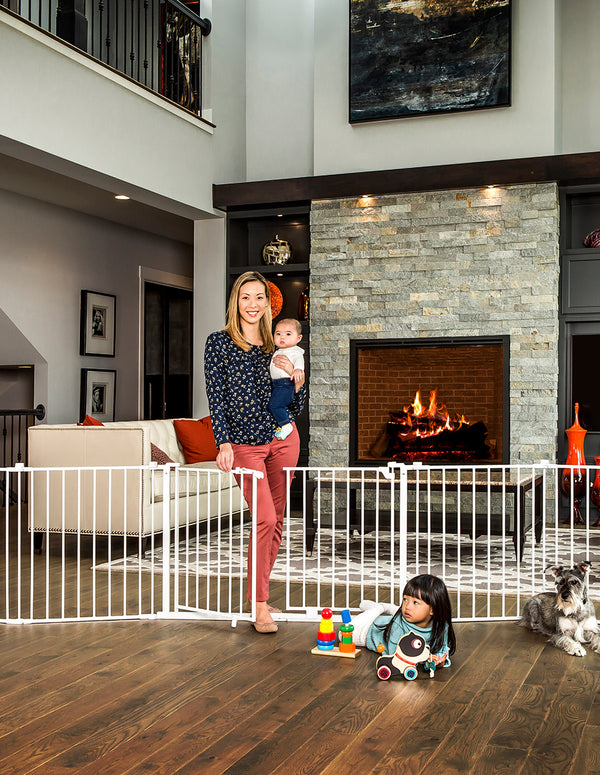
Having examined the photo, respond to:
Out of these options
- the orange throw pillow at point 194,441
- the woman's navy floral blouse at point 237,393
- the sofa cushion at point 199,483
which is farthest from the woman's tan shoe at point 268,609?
the orange throw pillow at point 194,441

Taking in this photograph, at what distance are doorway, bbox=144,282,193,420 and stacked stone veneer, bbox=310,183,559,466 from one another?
2.48 metres

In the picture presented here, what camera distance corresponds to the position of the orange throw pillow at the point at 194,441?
21.6 ft

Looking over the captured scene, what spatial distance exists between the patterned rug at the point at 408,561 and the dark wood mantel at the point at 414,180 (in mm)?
2601

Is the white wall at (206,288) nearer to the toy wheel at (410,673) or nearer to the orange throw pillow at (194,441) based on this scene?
the orange throw pillow at (194,441)

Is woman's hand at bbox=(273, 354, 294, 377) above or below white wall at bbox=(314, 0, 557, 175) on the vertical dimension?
below

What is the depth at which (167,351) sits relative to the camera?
9.51 m

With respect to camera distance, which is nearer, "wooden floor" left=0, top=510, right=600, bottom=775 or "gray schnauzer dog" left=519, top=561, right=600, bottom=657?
"wooden floor" left=0, top=510, right=600, bottom=775

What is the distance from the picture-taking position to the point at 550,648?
11.5ft

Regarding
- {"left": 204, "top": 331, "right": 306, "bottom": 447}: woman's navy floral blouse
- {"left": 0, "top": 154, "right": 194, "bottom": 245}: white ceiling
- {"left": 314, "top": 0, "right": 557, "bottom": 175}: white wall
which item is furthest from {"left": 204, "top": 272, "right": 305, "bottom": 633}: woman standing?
{"left": 314, "top": 0, "right": 557, "bottom": 175}: white wall

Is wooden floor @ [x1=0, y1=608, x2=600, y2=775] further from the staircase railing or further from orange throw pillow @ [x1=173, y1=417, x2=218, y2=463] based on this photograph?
the staircase railing

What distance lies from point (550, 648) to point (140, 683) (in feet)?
5.17

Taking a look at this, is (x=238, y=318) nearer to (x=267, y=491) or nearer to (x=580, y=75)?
(x=267, y=491)

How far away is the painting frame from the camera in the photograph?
683 centimetres

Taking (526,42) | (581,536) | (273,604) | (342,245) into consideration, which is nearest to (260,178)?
(342,245)
